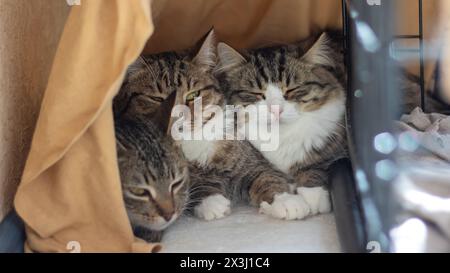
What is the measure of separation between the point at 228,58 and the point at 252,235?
0.58 meters

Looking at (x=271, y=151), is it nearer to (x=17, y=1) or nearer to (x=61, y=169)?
(x=61, y=169)

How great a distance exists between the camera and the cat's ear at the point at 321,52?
5.48 feet

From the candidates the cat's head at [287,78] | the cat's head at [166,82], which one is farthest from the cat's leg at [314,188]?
the cat's head at [166,82]

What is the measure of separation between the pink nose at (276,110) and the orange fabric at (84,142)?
0.55 m

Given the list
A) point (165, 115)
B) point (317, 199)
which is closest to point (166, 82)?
point (165, 115)

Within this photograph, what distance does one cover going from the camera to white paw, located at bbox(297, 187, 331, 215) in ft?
4.91

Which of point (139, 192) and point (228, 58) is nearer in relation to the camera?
point (139, 192)

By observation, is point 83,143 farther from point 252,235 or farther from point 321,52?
point 321,52

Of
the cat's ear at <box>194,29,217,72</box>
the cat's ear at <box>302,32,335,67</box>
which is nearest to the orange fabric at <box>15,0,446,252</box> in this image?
the cat's ear at <box>194,29,217,72</box>

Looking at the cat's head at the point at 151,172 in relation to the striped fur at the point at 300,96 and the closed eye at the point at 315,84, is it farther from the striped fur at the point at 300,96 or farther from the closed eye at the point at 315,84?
the closed eye at the point at 315,84

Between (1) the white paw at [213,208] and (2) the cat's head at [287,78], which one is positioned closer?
(1) the white paw at [213,208]

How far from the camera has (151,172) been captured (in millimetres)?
1376
